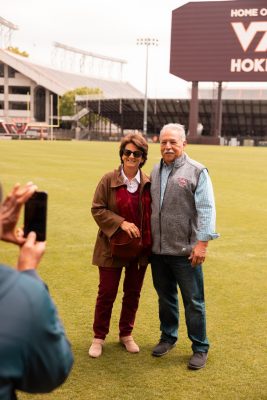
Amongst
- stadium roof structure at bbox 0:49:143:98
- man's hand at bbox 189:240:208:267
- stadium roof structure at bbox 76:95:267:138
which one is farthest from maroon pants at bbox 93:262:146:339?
stadium roof structure at bbox 0:49:143:98

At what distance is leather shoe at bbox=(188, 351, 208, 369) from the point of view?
13.5 feet

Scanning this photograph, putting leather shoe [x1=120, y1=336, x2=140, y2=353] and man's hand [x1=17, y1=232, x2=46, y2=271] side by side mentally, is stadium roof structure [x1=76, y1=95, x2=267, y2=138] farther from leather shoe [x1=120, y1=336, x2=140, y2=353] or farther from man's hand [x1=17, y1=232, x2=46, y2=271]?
man's hand [x1=17, y1=232, x2=46, y2=271]

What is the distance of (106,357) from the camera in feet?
14.1

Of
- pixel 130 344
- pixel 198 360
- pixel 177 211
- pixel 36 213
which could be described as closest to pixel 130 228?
pixel 177 211

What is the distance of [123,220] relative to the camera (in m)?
4.09

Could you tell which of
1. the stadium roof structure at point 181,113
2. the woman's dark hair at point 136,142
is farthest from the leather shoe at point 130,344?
the stadium roof structure at point 181,113

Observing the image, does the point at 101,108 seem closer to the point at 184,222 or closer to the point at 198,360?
the point at 184,222

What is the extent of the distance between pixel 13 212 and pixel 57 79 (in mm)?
108287

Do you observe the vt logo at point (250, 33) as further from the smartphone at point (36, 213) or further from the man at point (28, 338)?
the man at point (28, 338)

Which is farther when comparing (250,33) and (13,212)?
(250,33)

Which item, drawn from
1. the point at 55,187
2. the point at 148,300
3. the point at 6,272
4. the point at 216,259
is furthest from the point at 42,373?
the point at 55,187

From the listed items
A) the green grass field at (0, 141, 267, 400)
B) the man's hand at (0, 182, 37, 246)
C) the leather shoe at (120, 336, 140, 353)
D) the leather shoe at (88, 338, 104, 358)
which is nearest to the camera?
the man's hand at (0, 182, 37, 246)

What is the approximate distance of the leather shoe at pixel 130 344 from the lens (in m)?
4.39

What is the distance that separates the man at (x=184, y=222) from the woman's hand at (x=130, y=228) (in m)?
0.17
